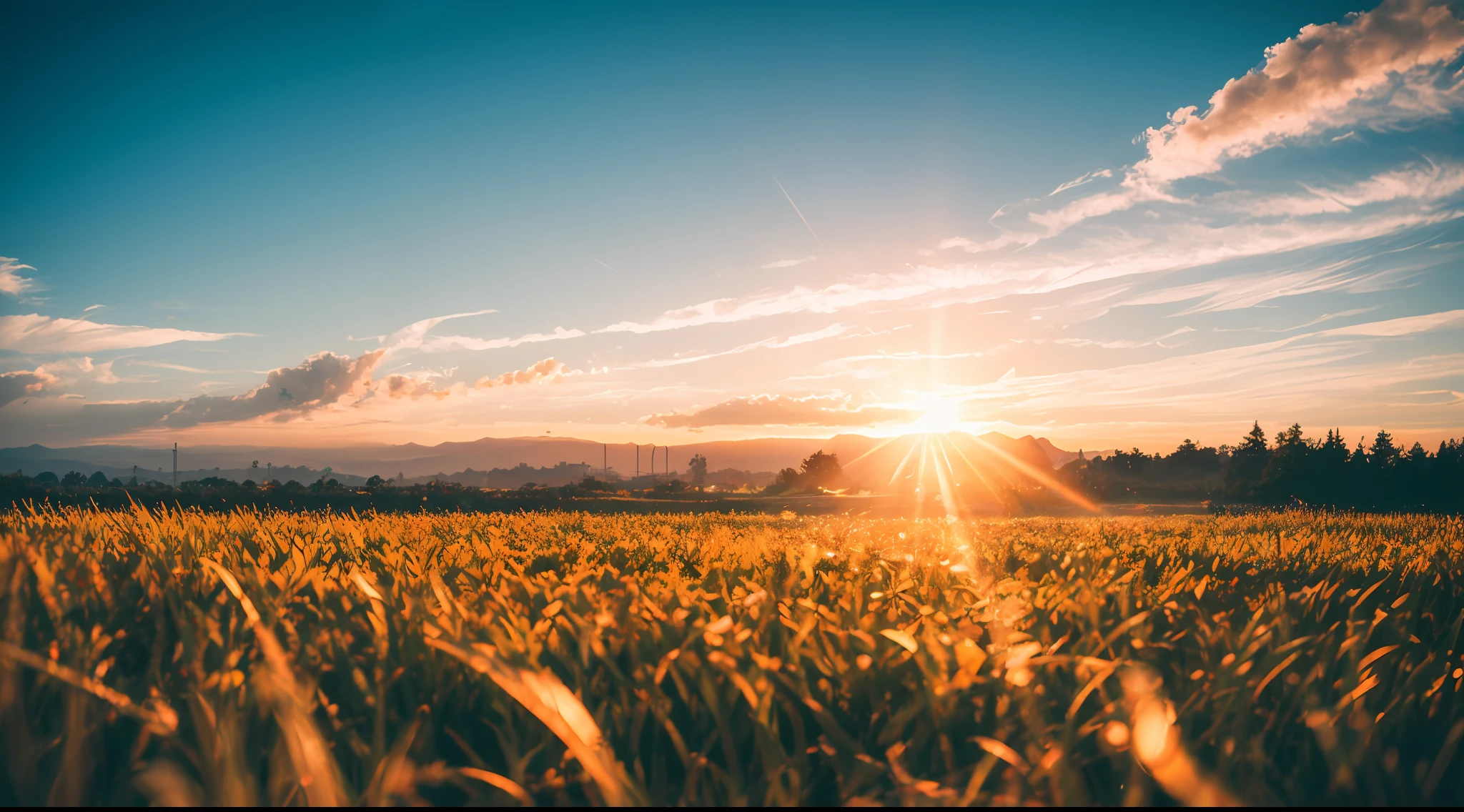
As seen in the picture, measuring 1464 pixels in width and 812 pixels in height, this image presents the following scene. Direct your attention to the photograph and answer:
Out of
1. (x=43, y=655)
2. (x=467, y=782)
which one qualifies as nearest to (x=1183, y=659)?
(x=467, y=782)

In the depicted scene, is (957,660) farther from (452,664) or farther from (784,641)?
(452,664)

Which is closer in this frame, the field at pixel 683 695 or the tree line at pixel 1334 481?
the field at pixel 683 695

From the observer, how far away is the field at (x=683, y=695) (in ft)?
3.16

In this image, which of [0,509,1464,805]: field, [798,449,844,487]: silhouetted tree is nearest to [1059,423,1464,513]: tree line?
[798,449,844,487]: silhouetted tree

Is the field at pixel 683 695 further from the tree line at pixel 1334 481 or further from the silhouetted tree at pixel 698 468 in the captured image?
the silhouetted tree at pixel 698 468

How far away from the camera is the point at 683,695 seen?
123 cm

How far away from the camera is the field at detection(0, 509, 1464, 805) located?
963 millimetres

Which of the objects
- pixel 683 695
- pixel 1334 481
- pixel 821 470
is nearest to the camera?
pixel 683 695

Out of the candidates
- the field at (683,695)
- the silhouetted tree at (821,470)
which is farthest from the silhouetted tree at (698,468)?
the field at (683,695)

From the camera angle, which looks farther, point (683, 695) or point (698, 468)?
point (698, 468)

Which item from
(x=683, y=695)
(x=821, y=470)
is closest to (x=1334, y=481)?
(x=821, y=470)

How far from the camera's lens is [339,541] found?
340 cm

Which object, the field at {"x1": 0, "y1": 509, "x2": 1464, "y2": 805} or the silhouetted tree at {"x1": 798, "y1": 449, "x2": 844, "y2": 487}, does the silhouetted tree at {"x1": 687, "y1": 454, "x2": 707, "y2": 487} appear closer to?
the silhouetted tree at {"x1": 798, "y1": 449, "x2": 844, "y2": 487}

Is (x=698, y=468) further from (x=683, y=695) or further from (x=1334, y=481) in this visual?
(x=683, y=695)
